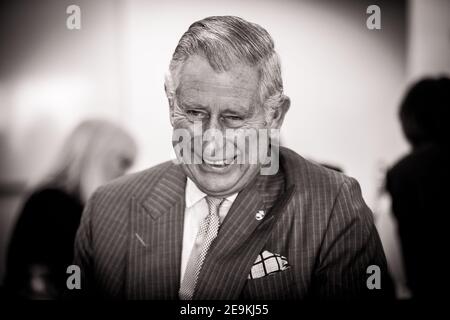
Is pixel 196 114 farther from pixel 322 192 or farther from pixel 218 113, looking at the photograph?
pixel 322 192

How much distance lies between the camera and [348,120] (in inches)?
69.3

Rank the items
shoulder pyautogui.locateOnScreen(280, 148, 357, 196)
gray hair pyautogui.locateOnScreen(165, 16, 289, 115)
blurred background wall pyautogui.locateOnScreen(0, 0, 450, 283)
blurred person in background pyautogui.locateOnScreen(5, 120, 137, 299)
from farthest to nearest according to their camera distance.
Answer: blurred person in background pyautogui.locateOnScreen(5, 120, 137, 299) < blurred background wall pyautogui.locateOnScreen(0, 0, 450, 283) < shoulder pyautogui.locateOnScreen(280, 148, 357, 196) < gray hair pyautogui.locateOnScreen(165, 16, 289, 115)

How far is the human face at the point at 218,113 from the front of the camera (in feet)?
3.35

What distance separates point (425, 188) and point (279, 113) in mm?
645

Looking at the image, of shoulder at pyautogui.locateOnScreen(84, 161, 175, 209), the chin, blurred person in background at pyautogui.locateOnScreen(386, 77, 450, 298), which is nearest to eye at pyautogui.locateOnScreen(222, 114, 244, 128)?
the chin

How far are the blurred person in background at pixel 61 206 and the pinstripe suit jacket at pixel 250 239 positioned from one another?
596 millimetres

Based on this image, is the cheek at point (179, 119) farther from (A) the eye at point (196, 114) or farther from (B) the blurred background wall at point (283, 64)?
(B) the blurred background wall at point (283, 64)

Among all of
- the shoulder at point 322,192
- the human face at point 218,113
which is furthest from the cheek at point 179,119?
the shoulder at point 322,192

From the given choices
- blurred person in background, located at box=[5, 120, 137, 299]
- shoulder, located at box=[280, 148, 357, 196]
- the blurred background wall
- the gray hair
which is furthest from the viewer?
blurred person in background, located at box=[5, 120, 137, 299]

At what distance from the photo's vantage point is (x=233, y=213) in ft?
3.65

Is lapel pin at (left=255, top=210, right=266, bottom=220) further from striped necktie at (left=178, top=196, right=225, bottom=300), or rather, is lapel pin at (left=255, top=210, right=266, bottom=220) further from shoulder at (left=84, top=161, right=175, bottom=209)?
shoulder at (left=84, top=161, right=175, bottom=209)

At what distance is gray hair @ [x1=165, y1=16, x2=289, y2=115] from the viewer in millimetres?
999

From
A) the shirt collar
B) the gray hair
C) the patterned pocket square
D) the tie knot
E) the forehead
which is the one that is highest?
the gray hair

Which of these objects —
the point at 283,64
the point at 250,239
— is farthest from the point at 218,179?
the point at 283,64
